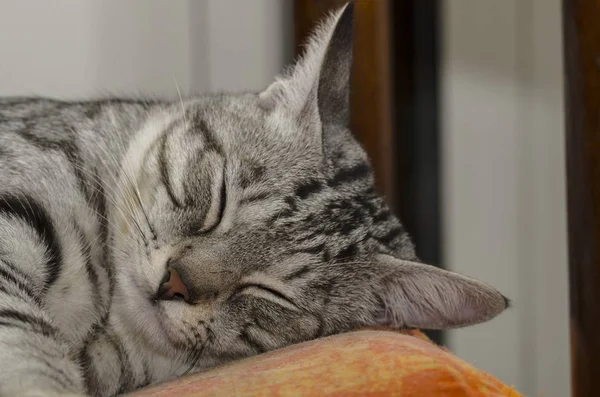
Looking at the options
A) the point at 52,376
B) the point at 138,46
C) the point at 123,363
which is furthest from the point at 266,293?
the point at 138,46

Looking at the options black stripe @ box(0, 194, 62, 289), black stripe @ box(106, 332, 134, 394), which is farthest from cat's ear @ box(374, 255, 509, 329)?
black stripe @ box(0, 194, 62, 289)

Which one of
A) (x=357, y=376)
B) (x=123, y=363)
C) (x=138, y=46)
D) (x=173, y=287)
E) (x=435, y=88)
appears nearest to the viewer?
(x=357, y=376)

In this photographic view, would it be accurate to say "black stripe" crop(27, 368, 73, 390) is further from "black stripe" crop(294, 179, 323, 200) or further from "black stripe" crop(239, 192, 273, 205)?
"black stripe" crop(294, 179, 323, 200)

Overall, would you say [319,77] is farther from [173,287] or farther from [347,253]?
[173,287]

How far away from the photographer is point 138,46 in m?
2.25

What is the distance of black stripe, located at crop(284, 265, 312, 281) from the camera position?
1.26 metres

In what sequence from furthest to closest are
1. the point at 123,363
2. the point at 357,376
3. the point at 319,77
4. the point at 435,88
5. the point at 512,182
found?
the point at 512,182
the point at 435,88
the point at 319,77
the point at 123,363
the point at 357,376

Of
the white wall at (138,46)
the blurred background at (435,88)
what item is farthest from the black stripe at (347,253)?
the white wall at (138,46)

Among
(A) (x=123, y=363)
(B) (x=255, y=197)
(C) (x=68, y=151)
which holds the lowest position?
(A) (x=123, y=363)

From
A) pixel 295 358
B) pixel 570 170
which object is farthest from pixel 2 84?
pixel 570 170

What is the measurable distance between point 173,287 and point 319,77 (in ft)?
1.75

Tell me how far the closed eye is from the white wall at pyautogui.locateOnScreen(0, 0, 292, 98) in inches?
43.9

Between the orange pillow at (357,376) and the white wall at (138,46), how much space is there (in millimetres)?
1367

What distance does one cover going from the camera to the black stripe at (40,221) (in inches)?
46.1
